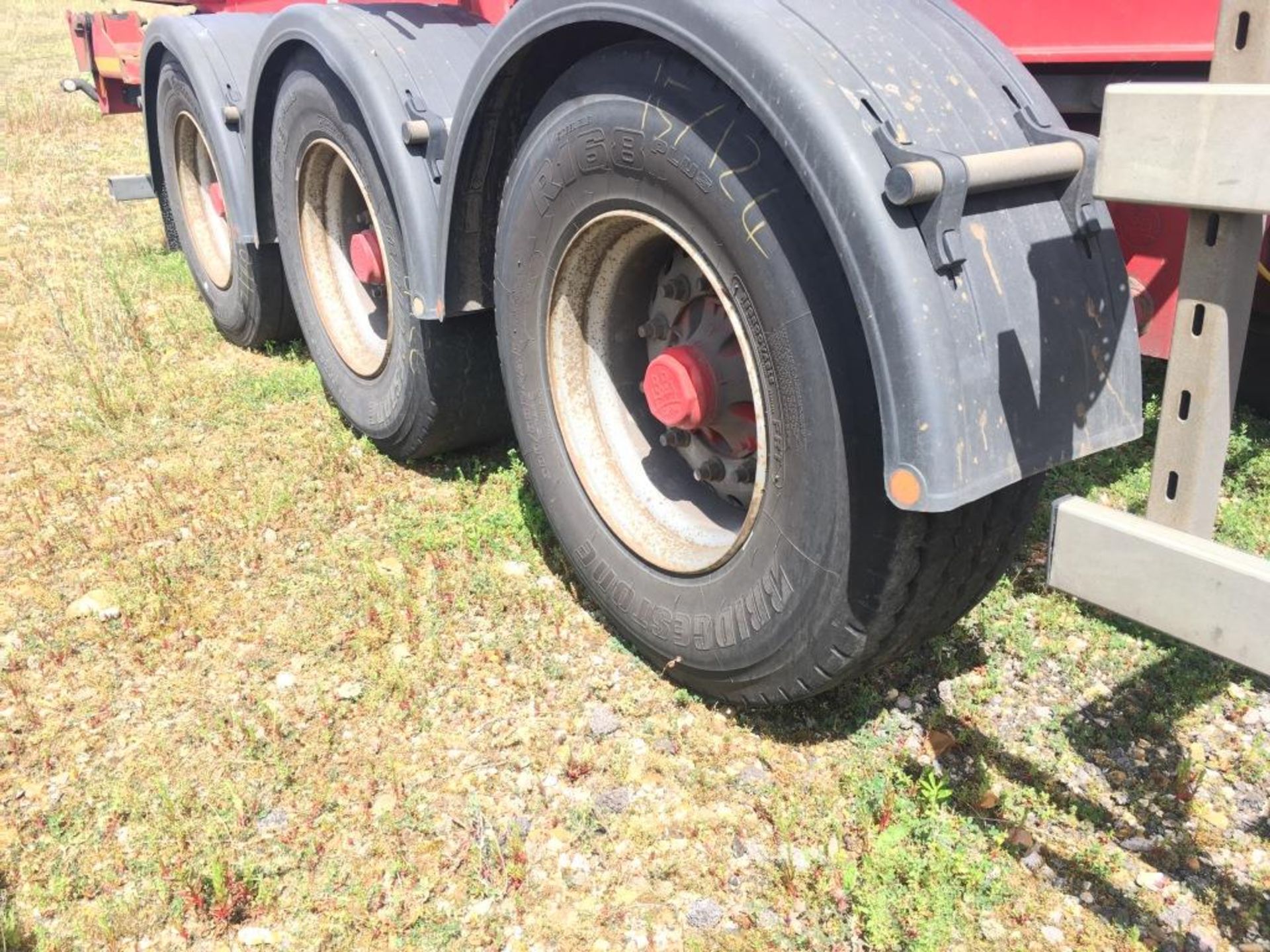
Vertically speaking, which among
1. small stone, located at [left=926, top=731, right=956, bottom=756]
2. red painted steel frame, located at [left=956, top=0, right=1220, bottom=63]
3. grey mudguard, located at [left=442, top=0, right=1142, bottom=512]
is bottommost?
small stone, located at [left=926, top=731, right=956, bottom=756]

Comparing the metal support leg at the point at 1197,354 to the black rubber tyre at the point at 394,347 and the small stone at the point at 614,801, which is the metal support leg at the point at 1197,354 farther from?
the black rubber tyre at the point at 394,347

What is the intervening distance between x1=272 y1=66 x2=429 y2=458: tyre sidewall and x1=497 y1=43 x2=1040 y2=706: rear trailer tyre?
56 cm

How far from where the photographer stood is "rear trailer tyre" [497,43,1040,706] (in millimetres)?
1756

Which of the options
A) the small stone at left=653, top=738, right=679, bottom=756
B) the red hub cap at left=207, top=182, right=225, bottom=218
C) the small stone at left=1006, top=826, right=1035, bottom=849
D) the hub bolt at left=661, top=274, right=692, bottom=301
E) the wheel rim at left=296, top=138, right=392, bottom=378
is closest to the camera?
the small stone at left=1006, top=826, right=1035, bottom=849

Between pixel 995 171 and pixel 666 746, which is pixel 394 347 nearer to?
pixel 666 746

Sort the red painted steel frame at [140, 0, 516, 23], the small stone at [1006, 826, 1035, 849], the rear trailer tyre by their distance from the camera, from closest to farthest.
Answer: the rear trailer tyre, the small stone at [1006, 826, 1035, 849], the red painted steel frame at [140, 0, 516, 23]

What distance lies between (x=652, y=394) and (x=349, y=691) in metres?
1.00

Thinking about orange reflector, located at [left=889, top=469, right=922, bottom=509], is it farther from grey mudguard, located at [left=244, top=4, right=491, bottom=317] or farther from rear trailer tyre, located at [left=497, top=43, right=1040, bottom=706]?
grey mudguard, located at [left=244, top=4, right=491, bottom=317]

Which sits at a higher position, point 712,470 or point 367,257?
point 367,257

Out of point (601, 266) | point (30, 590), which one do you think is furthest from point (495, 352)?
point (30, 590)

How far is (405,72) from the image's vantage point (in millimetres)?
2805

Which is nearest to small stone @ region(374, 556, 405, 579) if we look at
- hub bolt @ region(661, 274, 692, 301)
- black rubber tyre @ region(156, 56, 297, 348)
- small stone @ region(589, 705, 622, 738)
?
small stone @ region(589, 705, 622, 738)

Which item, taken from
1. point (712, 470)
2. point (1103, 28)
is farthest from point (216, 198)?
point (1103, 28)

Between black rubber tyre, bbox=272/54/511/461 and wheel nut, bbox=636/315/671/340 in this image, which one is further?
black rubber tyre, bbox=272/54/511/461
